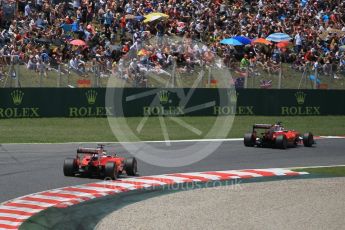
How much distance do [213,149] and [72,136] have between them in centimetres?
507

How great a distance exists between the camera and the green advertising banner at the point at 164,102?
95.1 feet

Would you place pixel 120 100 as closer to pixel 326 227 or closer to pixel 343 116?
pixel 343 116

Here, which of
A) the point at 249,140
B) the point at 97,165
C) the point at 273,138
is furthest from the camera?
the point at 249,140

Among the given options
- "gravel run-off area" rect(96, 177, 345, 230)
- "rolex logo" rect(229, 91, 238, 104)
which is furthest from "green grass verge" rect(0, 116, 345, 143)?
"gravel run-off area" rect(96, 177, 345, 230)

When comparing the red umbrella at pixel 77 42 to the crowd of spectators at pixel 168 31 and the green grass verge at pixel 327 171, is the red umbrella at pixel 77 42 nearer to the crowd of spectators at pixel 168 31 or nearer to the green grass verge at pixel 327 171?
the crowd of spectators at pixel 168 31

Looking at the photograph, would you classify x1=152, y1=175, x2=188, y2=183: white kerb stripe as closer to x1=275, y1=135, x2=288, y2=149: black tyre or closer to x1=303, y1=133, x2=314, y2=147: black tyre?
x1=275, y1=135, x2=288, y2=149: black tyre

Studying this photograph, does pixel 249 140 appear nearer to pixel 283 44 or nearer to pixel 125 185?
pixel 125 185

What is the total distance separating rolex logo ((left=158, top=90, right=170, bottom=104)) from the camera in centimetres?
3127

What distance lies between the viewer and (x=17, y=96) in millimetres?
28562

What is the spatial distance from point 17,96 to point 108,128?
3.48 m

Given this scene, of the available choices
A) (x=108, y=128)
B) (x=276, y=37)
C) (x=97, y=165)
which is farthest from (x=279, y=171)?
(x=276, y=37)

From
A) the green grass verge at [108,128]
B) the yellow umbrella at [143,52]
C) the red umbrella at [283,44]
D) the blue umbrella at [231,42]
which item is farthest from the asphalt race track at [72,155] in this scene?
the red umbrella at [283,44]

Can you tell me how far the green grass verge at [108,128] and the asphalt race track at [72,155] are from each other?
1991mm

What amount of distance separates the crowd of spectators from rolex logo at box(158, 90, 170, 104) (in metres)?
1.01
